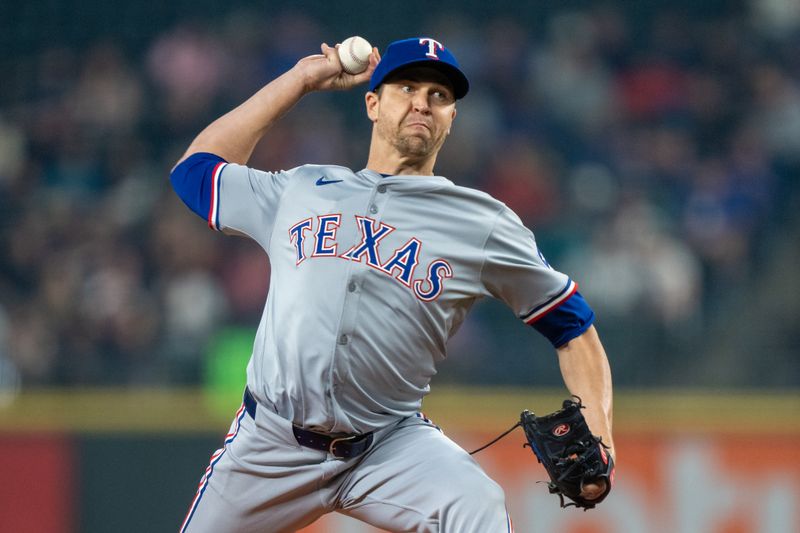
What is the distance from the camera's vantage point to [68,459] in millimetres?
5988

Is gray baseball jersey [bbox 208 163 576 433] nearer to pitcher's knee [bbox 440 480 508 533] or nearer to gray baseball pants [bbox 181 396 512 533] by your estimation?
gray baseball pants [bbox 181 396 512 533]

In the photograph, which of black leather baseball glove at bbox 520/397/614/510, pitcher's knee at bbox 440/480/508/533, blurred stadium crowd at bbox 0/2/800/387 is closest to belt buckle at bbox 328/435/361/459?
pitcher's knee at bbox 440/480/508/533

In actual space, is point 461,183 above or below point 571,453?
above

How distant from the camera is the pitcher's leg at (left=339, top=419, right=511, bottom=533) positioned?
310 cm

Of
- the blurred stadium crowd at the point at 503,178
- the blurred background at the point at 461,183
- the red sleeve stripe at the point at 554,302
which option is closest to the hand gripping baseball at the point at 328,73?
the red sleeve stripe at the point at 554,302

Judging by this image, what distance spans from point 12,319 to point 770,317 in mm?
4409

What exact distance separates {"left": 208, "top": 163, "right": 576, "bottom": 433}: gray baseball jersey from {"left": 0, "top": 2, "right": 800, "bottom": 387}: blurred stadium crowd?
121 inches

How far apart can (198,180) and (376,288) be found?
69 cm

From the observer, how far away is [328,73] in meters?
3.56

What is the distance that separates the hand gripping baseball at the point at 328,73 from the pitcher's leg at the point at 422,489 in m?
1.04

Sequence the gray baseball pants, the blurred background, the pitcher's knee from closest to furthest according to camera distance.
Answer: the pitcher's knee → the gray baseball pants → the blurred background

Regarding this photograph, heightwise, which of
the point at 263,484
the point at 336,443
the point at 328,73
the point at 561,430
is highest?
the point at 328,73

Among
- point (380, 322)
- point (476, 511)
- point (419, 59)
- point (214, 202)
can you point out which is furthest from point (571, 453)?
point (214, 202)

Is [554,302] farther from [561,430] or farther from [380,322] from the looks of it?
[380,322]
